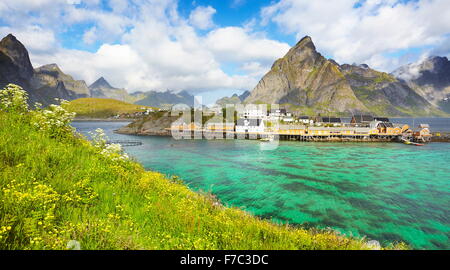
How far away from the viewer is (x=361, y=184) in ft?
94.2

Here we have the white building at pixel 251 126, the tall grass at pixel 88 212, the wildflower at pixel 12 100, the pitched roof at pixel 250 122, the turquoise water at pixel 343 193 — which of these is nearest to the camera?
the tall grass at pixel 88 212

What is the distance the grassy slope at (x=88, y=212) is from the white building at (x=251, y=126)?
87.1m

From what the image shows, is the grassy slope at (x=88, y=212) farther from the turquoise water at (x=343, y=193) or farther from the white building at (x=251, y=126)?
the white building at (x=251, y=126)

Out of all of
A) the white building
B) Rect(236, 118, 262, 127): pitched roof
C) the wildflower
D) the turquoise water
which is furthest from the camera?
Rect(236, 118, 262, 127): pitched roof

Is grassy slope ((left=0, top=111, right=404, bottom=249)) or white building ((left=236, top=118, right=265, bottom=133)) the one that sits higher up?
white building ((left=236, top=118, right=265, bottom=133))

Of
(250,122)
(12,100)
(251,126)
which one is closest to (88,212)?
(12,100)

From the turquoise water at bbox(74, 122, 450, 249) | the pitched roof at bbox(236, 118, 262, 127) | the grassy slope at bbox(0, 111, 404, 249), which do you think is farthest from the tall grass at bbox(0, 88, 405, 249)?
the pitched roof at bbox(236, 118, 262, 127)

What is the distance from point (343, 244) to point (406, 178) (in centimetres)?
3572

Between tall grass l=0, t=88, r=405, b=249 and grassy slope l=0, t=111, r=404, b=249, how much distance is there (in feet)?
0.05

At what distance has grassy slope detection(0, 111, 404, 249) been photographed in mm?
4137

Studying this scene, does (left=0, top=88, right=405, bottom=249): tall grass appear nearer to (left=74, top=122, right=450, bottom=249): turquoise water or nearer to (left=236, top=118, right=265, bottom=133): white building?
(left=74, top=122, right=450, bottom=249): turquoise water

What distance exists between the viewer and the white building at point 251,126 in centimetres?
9523

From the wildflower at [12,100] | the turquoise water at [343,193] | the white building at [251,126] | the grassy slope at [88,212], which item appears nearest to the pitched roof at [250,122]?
the white building at [251,126]
